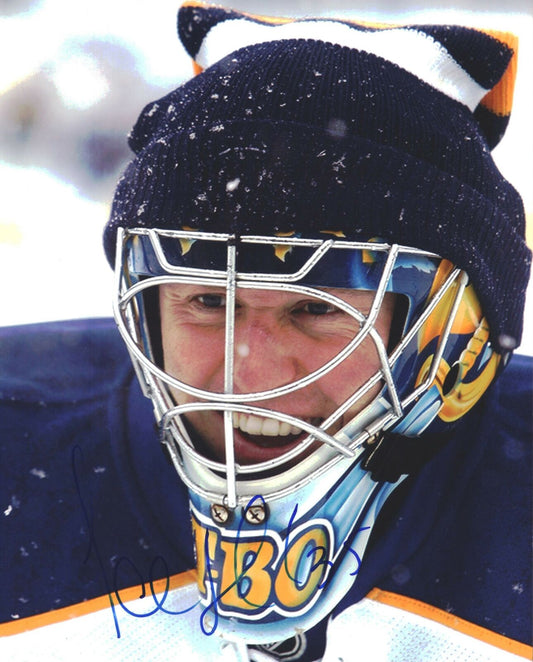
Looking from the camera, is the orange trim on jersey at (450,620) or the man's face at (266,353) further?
the orange trim on jersey at (450,620)

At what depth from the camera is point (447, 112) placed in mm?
1252

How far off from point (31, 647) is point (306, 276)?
80 cm

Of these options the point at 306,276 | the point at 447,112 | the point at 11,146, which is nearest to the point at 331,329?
the point at 306,276

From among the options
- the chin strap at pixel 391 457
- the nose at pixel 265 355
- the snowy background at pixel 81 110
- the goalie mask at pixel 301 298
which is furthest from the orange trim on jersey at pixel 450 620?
the snowy background at pixel 81 110

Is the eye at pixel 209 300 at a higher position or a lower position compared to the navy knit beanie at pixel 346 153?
lower

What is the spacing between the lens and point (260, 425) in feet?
4.00

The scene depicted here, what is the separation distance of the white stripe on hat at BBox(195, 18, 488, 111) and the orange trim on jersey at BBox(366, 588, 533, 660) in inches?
35.5

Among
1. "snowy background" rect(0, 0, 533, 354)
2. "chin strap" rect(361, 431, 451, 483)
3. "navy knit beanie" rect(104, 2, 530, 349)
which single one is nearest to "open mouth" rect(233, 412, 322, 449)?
"chin strap" rect(361, 431, 451, 483)

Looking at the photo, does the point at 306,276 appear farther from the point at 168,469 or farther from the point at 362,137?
the point at 168,469

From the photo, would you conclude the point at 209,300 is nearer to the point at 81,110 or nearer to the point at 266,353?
the point at 266,353

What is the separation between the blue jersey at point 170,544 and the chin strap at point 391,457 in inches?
5.3

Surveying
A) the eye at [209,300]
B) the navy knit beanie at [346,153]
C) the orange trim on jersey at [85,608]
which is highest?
the navy knit beanie at [346,153]

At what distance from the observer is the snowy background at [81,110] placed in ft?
9.95
